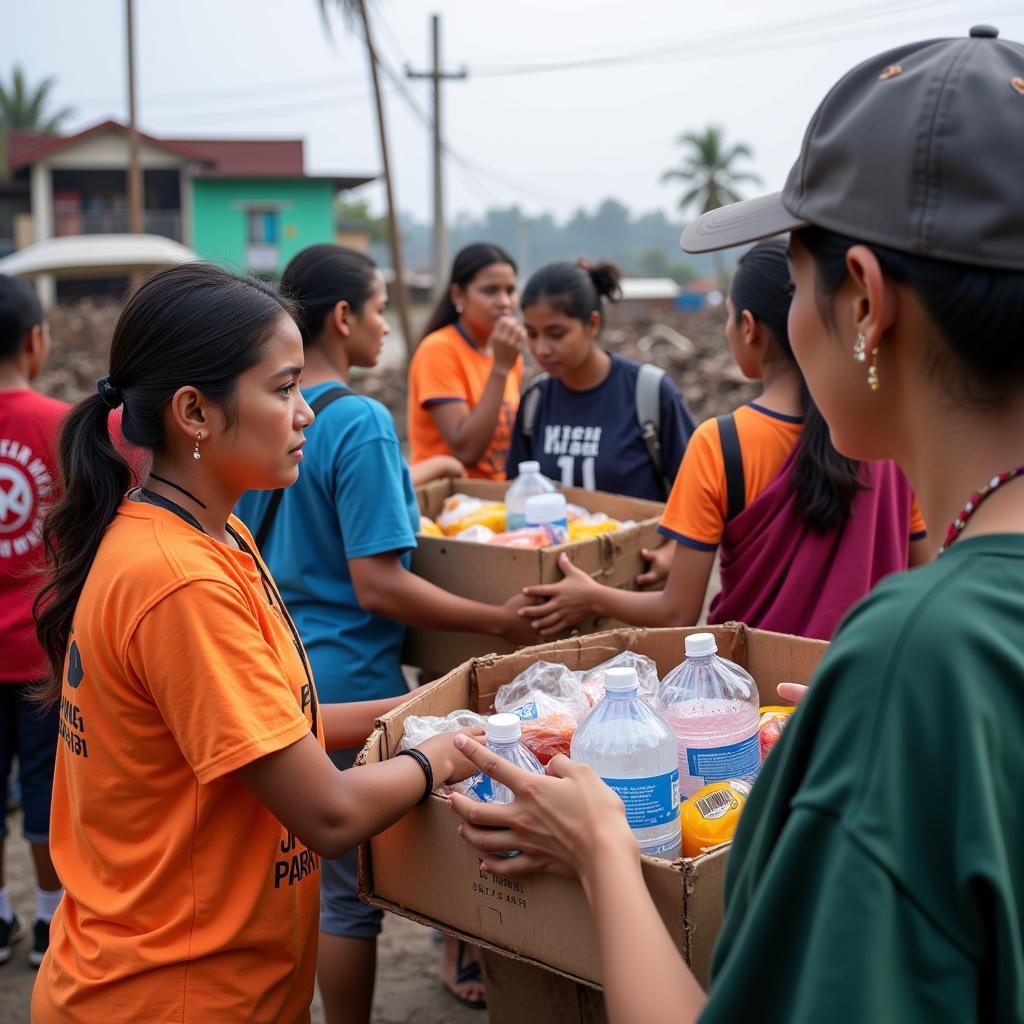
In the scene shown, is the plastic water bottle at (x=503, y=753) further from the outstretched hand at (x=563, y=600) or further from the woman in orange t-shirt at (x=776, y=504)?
the outstretched hand at (x=563, y=600)

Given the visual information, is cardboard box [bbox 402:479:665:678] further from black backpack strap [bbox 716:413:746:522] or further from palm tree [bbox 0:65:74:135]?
palm tree [bbox 0:65:74:135]

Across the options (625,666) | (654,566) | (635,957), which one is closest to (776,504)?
(625,666)

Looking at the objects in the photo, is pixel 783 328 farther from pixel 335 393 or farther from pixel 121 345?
pixel 121 345

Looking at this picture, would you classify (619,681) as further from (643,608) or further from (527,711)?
(643,608)

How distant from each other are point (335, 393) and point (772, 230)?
201 cm

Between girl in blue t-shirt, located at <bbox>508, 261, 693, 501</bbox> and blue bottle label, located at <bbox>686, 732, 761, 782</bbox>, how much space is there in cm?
228

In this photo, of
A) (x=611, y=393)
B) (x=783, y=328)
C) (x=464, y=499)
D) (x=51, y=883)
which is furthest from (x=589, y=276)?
(x=51, y=883)

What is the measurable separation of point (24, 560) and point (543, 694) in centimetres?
240

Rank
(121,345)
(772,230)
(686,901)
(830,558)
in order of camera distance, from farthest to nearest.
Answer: (830,558)
(121,345)
(686,901)
(772,230)

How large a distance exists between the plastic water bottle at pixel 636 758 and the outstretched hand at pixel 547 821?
148 mm

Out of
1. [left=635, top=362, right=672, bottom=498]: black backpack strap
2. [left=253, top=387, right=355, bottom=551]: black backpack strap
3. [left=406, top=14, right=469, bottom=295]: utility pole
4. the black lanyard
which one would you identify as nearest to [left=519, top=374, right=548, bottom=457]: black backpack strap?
[left=635, top=362, right=672, bottom=498]: black backpack strap

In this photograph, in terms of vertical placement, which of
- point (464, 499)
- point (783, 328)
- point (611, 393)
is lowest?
point (464, 499)

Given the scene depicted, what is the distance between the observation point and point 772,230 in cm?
131

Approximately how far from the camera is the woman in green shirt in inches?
37.1
